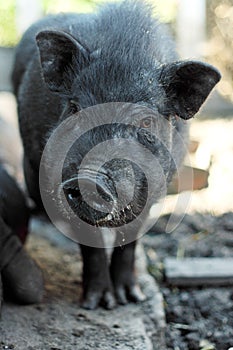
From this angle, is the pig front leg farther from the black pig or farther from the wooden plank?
the wooden plank

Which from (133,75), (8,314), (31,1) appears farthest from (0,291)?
(31,1)

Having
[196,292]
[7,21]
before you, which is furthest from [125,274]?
[7,21]

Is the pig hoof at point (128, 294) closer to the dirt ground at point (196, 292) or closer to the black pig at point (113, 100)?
the black pig at point (113, 100)

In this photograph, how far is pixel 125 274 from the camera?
12.9ft

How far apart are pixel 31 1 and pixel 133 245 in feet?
19.2

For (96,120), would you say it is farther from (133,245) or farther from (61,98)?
(133,245)

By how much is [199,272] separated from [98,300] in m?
0.79

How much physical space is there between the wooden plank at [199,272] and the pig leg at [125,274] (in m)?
0.40

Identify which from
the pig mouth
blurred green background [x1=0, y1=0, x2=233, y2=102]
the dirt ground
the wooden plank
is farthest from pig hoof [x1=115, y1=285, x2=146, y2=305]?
blurred green background [x1=0, y1=0, x2=233, y2=102]

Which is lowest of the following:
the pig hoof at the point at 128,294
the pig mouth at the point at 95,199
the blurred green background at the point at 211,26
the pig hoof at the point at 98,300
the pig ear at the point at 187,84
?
the pig hoof at the point at 98,300

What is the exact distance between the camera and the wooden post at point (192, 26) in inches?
349

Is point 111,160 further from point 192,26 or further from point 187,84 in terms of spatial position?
point 192,26

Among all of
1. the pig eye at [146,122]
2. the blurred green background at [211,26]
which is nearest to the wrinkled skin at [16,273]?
the pig eye at [146,122]

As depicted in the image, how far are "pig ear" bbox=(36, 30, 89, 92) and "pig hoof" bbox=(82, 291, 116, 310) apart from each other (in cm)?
113
